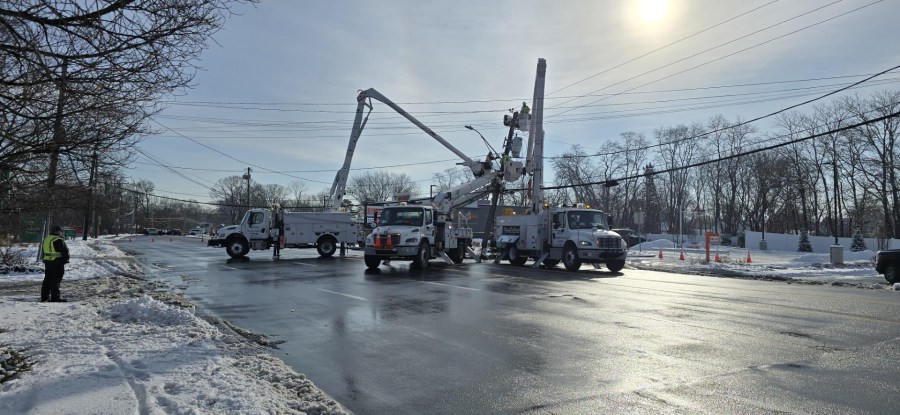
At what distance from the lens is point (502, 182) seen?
28375 millimetres

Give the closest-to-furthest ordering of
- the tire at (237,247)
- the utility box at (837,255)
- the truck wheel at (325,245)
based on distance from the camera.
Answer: the utility box at (837,255) < the tire at (237,247) < the truck wheel at (325,245)

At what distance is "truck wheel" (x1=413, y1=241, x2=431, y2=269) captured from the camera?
20.8 meters

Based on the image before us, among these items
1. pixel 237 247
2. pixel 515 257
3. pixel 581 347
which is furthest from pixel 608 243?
pixel 237 247

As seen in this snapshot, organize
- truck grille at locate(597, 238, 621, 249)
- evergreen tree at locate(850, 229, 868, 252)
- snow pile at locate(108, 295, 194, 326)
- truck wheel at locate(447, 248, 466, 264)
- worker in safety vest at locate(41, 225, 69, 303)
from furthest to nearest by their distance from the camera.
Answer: evergreen tree at locate(850, 229, 868, 252)
truck wheel at locate(447, 248, 466, 264)
truck grille at locate(597, 238, 621, 249)
worker in safety vest at locate(41, 225, 69, 303)
snow pile at locate(108, 295, 194, 326)

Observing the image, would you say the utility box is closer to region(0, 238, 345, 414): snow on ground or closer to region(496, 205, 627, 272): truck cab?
region(496, 205, 627, 272): truck cab

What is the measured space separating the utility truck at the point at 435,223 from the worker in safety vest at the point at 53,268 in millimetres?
10127

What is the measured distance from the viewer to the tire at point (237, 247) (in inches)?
1089

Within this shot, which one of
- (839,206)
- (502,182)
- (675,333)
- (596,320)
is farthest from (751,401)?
(839,206)

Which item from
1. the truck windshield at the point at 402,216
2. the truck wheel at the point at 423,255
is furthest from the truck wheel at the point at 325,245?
the truck wheel at the point at 423,255

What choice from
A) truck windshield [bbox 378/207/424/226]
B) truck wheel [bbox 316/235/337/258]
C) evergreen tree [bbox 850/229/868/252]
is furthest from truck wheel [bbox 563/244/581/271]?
evergreen tree [bbox 850/229/868/252]

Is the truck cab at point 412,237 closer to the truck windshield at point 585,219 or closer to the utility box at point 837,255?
the truck windshield at point 585,219

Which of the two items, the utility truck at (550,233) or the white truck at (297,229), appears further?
the white truck at (297,229)

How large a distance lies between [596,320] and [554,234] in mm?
13323

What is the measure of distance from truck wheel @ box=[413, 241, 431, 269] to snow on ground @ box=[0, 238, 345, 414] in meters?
11.8
